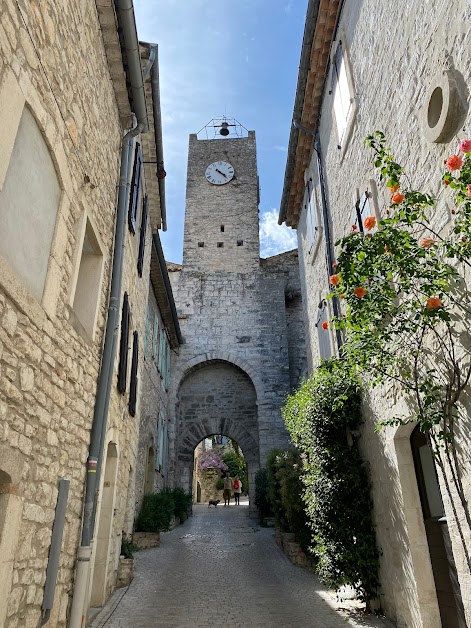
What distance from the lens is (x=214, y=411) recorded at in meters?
16.2

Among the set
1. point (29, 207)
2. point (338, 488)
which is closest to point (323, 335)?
point (338, 488)

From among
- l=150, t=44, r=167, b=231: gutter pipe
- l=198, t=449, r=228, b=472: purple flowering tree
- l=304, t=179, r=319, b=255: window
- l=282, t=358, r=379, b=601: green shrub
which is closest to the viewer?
l=282, t=358, r=379, b=601: green shrub

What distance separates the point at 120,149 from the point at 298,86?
12.8ft

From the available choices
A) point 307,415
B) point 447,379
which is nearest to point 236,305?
point 307,415

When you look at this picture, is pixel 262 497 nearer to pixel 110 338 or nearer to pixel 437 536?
pixel 437 536

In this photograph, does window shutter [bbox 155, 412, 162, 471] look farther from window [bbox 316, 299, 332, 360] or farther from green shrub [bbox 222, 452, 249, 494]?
green shrub [bbox 222, 452, 249, 494]

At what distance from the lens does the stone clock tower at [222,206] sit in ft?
59.2

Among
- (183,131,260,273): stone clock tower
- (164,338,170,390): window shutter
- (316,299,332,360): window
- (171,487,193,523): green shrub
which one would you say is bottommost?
(171,487,193,523): green shrub

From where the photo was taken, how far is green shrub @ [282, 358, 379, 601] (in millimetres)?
5586

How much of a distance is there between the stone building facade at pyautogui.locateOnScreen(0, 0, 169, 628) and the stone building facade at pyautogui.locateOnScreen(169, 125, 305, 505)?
10097mm

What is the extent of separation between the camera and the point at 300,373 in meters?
16.1

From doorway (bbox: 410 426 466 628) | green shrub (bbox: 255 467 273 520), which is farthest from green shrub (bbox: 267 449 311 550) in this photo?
green shrub (bbox: 255 467 273 520)

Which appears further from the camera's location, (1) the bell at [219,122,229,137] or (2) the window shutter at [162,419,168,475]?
(1) the bell at [219,122,229,137]

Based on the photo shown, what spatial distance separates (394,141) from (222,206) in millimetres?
14975
